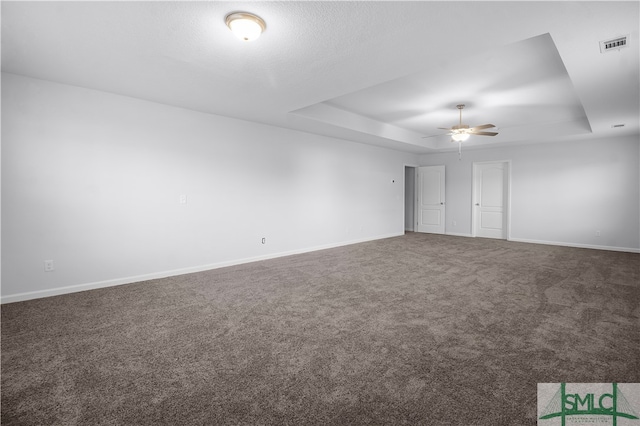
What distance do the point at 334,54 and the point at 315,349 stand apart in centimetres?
263

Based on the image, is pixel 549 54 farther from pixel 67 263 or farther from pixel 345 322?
pixel 67 263

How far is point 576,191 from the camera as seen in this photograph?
6.80 m

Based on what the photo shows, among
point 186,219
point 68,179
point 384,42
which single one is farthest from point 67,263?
point 384,42

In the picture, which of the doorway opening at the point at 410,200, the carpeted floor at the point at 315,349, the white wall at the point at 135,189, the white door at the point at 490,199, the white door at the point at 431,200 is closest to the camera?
the carpeted floor at the point at 315,349

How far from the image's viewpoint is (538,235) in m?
7.34

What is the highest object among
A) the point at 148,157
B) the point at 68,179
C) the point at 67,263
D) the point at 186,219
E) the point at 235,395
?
the point at 148,157

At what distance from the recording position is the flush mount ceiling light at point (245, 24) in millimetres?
2238

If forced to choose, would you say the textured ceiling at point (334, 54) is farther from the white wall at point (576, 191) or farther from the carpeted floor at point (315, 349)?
the carpeted floor at point (315, 349)

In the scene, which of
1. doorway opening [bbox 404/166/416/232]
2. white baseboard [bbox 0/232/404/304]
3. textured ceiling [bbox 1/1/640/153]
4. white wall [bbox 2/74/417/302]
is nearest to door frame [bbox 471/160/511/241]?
doorway opening [bbox 404/166/416/232]

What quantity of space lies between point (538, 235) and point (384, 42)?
23.0 feet

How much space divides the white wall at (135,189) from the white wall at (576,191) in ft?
16.8

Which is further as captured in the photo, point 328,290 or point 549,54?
point 328,290

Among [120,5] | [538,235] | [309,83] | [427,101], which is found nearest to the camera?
[120,5]

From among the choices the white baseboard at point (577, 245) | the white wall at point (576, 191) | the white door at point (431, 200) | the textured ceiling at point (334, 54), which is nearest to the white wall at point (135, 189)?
the textured ceiling at point (334, 54)
